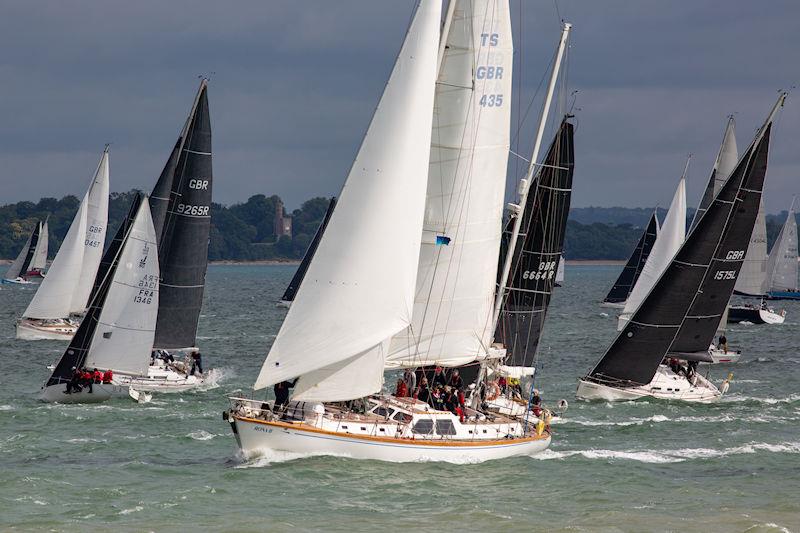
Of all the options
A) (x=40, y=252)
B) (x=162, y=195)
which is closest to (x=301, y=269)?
(x=162, y=195)

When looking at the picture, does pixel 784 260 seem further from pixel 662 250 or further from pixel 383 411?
pixel 383 411

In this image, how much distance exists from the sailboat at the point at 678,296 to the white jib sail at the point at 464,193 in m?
12.8

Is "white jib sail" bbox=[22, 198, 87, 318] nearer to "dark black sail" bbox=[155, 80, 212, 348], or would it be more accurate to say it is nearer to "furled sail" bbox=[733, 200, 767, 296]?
"dark black sail" bbox=[155, 80, 212, 348]

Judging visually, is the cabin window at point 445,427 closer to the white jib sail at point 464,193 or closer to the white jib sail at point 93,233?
the white jib sail at point 464,193

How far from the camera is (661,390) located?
155ft

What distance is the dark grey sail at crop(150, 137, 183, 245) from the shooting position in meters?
48.9

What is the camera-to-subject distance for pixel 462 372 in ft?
122

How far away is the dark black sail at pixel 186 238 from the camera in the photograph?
4850 cm

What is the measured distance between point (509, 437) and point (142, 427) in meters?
11.8

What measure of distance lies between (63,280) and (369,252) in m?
A: 40.8

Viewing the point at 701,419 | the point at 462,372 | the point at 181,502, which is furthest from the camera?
the point at 701,419

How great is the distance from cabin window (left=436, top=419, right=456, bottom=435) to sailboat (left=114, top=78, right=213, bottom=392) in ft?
60.0

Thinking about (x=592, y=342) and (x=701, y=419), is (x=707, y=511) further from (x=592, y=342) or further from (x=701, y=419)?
(x=592, y=342)

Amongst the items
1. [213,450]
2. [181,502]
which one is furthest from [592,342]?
[181,502]
